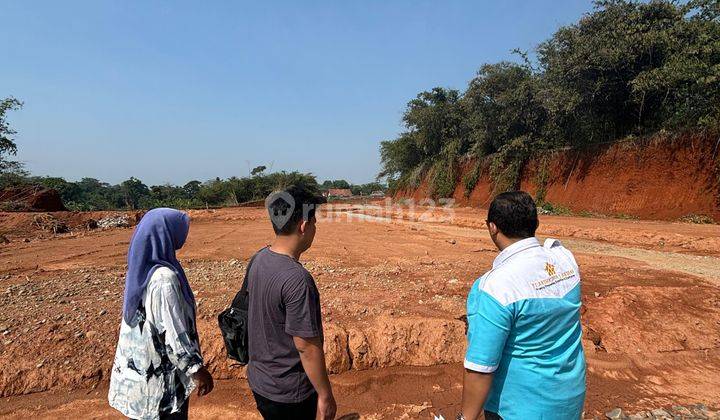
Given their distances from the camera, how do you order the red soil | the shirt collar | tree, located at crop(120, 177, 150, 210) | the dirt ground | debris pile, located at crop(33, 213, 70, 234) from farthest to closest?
tree, located at crop(120, 177, 150, 210) → debris pile, located at crop(33, 213, 70, 234) → the red soil → the dirt ground → the shirt collar

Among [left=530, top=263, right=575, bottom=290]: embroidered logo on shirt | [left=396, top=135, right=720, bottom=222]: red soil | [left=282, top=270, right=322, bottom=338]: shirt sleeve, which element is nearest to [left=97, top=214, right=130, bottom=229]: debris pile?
[left=282, top=270, right=322, bottom=338]: shirt sleeve

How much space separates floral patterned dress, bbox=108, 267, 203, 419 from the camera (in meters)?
1.79

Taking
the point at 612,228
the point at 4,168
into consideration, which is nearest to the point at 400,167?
the point at 612,228

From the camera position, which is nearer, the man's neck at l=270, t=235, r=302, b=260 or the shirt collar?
the shirt collar

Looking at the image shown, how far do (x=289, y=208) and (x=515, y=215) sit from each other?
3.20 feet

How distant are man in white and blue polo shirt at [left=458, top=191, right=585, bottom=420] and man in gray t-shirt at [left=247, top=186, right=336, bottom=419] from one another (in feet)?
2.07

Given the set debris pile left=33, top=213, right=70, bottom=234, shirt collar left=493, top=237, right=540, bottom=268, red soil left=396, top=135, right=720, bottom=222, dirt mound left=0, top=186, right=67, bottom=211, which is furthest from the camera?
dirt mound left=0, top=186, right=67, bottom=211

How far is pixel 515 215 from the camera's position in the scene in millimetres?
1572

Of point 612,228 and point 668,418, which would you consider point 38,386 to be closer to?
point 668,418

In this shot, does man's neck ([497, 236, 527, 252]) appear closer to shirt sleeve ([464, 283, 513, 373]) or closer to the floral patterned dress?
shirt sleeve ([464, 283, 513, 373])

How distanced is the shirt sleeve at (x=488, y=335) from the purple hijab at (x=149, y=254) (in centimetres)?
139

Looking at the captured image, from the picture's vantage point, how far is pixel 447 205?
25.7 m

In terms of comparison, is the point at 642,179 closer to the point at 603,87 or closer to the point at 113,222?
the point at 603,87

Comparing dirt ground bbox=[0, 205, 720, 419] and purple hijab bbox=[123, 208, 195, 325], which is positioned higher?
purple hijab bbox=[123, 208, 195, 325]
